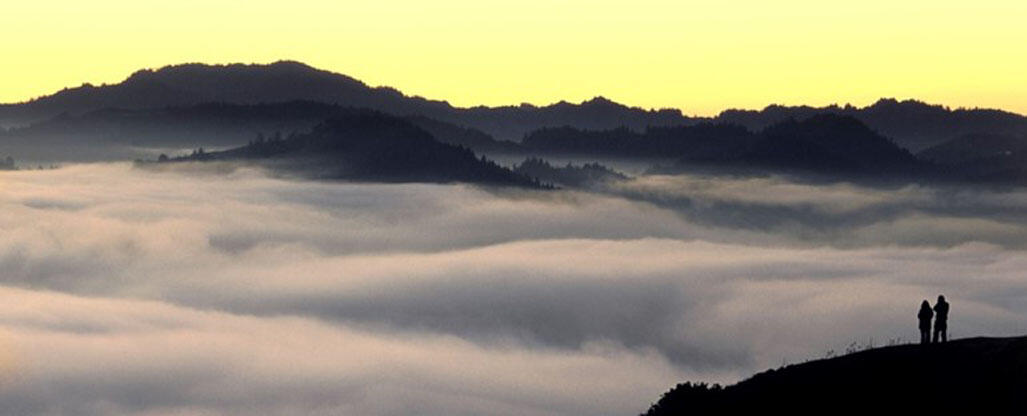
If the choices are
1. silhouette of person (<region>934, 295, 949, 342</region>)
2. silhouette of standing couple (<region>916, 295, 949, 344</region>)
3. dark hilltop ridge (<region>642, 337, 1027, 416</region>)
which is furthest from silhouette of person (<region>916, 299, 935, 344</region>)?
dark hilltop ridge (<region>642, 337, 1027, 416</region>)

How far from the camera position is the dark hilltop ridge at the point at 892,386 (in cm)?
7219

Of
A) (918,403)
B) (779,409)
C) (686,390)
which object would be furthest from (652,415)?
(918,403)

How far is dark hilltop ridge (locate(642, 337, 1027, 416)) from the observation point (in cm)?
7219

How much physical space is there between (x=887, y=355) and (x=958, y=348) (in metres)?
2.73

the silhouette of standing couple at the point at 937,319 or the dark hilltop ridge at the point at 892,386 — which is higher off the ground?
the silhouette of standing couple at the point at 937,319

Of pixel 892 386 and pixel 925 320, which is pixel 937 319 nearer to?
pixel 925 320

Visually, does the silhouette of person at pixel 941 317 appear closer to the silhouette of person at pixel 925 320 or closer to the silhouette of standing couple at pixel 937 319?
the silhouette of standing couple at pixel 937 319

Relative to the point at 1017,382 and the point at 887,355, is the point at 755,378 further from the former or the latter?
the point at 1017,382

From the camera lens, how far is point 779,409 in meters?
75.1

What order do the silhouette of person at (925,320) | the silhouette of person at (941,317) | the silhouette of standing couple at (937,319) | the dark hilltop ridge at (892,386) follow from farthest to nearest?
the silhouette of person at (925,320) < the silhouette of standing couple at (937,319) < the silhouette of person at (941,317) < the dark hilltop ridge at (892,386)

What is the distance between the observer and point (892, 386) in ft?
244

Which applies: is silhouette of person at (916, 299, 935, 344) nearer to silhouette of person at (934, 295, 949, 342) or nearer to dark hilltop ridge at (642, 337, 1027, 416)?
Result: silhouette of person at (934, 295, 949, 342)

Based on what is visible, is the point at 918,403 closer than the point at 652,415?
Yes

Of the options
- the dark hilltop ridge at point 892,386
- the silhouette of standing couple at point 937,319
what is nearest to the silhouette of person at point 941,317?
the silhouette of standing couple at point 937,319
